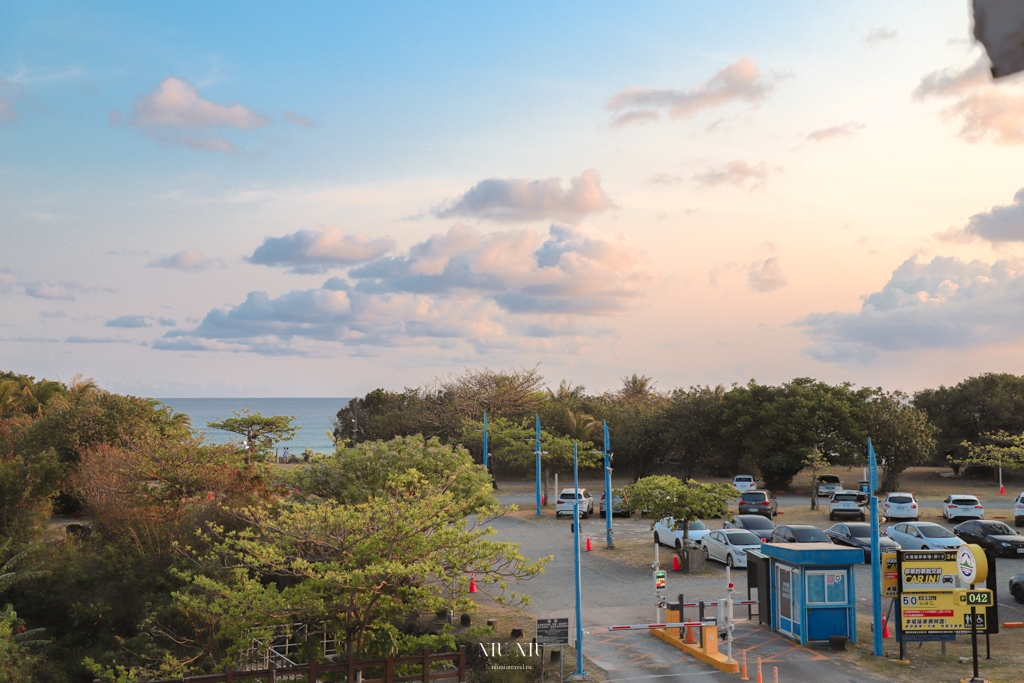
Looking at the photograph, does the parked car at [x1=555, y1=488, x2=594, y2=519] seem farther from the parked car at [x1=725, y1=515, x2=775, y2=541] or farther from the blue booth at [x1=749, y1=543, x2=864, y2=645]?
the blue booth at [x1=749, y1=543, x2=864, y2=645]

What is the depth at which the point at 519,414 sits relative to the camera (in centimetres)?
6888

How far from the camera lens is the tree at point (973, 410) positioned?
61188mm

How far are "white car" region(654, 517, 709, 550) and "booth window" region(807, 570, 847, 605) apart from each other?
10.8 meters

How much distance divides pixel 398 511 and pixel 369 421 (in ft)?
206

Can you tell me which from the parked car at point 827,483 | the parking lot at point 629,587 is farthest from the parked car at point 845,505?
the parked car at point 827,483

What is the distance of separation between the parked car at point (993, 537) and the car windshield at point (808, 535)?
21.9 ft

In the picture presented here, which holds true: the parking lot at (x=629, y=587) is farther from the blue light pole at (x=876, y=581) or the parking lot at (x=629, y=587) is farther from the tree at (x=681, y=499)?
the tree at (x=681, y=499)

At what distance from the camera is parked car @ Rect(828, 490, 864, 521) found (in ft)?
133

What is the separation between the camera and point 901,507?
132 feet

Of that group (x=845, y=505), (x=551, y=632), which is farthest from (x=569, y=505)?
(x=551, y=632)

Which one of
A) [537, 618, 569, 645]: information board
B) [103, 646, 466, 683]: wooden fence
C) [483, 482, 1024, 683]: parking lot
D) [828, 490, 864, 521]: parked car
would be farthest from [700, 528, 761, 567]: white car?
[103, 646, 466, 683]: wooden fence

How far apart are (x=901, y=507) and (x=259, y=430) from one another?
94.2ft

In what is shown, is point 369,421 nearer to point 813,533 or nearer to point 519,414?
point 519,414

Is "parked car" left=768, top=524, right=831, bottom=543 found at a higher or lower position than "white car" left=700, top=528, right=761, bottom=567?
higher
